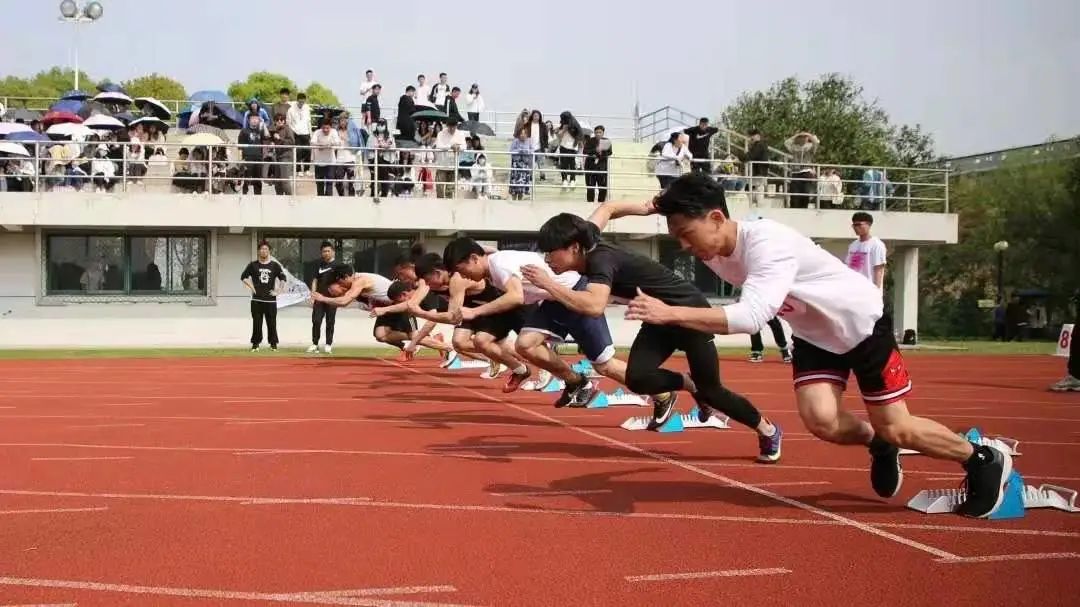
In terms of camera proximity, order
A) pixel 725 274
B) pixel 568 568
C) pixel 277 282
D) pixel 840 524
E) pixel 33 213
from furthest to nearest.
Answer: pixel 33 213 < pixel 277 282 < pixel 725 274 < pixel 840 524 < pixel 568 568

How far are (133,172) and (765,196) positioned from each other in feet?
49.2

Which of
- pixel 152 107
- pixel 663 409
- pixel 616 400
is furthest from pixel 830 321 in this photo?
pixel 152 107

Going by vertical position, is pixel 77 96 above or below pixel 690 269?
above

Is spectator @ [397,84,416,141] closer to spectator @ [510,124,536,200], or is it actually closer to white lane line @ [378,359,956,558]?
spectator @ [510,124,536,200]

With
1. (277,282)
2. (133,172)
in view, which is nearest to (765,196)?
(277,282)

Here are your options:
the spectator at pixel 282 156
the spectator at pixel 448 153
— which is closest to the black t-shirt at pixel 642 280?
the spectator at pixel 448 153

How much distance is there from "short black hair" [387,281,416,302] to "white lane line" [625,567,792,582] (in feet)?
38.6

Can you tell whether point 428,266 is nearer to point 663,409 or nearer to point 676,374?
point 663,409

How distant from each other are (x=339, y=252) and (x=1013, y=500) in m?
23.4

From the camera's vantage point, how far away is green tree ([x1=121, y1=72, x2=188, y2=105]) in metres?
67.9

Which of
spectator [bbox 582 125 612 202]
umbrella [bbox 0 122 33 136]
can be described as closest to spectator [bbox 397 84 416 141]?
spectator [bbox 582 125 612 202]

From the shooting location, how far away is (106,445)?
873 centimetres

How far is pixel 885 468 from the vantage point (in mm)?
5910

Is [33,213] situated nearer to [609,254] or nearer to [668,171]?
[668,171]
